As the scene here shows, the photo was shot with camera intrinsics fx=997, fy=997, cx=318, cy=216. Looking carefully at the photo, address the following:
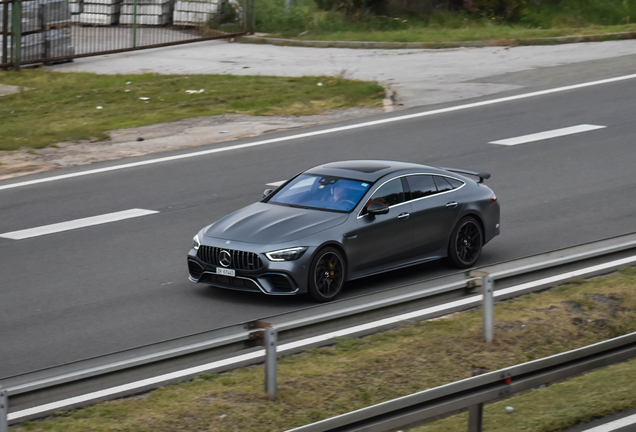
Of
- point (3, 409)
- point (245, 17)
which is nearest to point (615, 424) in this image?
point (3, 409)

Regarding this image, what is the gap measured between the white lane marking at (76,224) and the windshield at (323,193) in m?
3.72

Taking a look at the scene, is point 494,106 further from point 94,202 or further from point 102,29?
point 102,29

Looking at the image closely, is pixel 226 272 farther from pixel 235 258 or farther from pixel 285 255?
pixel 285 255

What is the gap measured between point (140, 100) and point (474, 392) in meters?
17.9

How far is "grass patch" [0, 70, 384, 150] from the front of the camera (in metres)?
20.9

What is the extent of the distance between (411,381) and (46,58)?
74.2 ft

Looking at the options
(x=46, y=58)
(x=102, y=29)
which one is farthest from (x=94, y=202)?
(x=102, y=29)

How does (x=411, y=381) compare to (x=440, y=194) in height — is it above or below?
below

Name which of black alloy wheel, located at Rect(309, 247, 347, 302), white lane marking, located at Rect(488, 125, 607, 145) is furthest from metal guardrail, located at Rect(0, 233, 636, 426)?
white lane marking, located at Rect(488, 125, 607, 145)

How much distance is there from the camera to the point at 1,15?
27.9 metres

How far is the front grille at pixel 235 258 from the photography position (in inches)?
432

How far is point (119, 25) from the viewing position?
110 ft

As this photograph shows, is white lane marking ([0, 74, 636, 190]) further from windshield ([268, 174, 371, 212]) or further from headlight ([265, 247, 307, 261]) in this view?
headlight ([265, 247, 307, 261])

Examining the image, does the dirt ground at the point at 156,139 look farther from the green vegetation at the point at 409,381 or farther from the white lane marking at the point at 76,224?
the green vegetation at the point at 409,381
